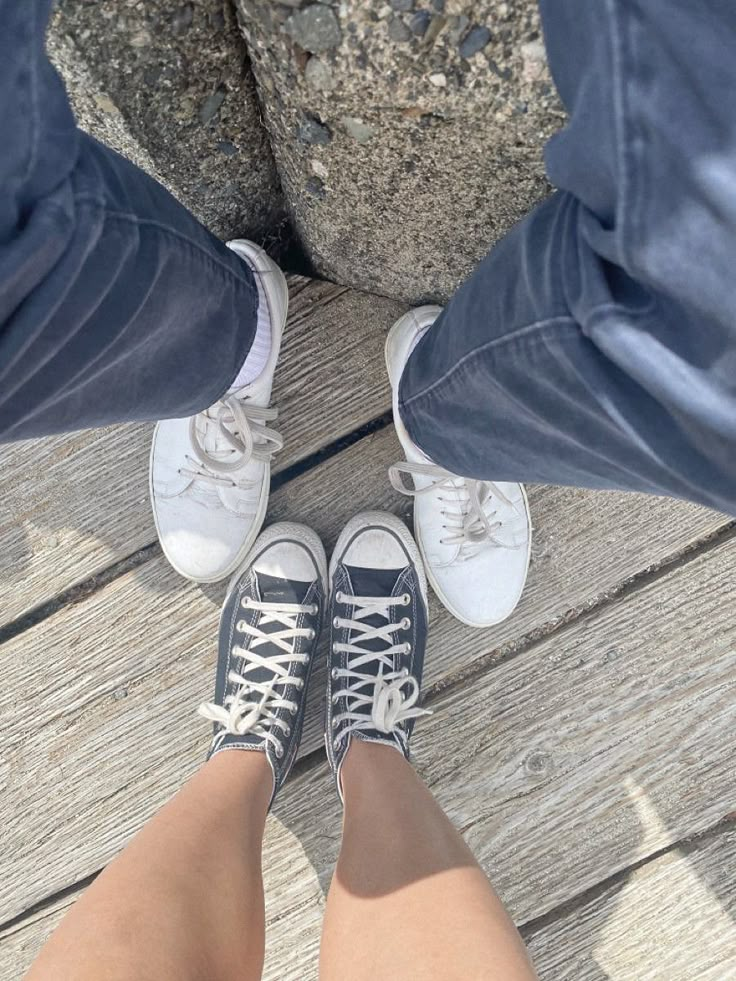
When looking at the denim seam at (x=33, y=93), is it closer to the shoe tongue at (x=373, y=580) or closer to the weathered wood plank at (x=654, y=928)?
the shoe tongue at (x=373, y=580)

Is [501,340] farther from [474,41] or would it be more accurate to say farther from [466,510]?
[466,510]

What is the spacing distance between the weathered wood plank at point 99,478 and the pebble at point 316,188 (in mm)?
279

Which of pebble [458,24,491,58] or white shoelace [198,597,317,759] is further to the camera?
white shoelace [198,597,317,759]

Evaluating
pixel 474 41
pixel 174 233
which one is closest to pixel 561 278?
pixel 474 41

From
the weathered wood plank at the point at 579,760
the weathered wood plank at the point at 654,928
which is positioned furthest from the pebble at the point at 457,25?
the weathered wood plank at the point at 654,928

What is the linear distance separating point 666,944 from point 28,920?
0.87 m

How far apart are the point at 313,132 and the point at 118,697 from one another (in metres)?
0.76

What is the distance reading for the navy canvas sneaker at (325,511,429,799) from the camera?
864 millimetres

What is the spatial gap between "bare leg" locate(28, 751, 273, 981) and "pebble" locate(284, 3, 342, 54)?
72cm

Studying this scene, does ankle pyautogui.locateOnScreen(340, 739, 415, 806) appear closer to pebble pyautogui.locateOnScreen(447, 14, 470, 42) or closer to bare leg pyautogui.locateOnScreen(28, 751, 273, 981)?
bare leg pyautogui.locateOnScreen(28, 751, 273, 981)

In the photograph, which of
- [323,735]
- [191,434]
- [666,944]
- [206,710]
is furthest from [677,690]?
[191,434]

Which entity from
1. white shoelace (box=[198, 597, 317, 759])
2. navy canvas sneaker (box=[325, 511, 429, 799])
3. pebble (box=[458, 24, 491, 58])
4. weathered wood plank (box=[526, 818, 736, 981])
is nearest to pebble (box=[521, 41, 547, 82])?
pebble (box=[458, 24, 491, 58])

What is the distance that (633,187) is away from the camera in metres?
0.33

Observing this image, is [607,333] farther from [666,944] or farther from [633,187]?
[666,944]
